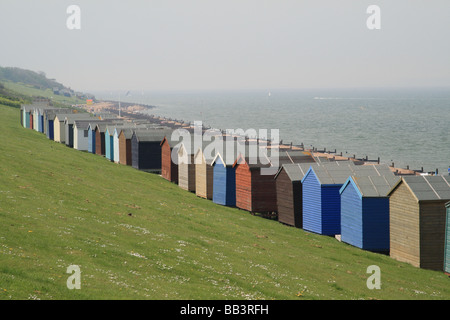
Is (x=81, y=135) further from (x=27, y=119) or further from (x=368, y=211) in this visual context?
(x=368, y=211)

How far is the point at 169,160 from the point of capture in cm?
5806

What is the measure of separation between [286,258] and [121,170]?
106ft

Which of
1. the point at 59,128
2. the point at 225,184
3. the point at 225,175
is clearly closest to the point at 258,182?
the point at 225,175

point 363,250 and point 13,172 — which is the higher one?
point 13,172

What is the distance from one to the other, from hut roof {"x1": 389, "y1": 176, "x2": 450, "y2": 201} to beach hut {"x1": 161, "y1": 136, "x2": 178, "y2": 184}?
28300 mm

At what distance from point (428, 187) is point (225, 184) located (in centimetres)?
1873

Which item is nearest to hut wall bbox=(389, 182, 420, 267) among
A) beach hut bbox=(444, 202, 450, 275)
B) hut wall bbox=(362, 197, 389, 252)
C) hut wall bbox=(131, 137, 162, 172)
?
hut wall bbox=(362, 197, 389, 252)

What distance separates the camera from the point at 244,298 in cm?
2202

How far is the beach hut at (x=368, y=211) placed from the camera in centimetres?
3409

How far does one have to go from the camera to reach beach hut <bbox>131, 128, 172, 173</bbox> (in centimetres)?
6356

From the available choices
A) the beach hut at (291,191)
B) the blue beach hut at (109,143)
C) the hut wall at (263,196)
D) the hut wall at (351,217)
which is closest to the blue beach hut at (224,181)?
the hut wall at (263,196)

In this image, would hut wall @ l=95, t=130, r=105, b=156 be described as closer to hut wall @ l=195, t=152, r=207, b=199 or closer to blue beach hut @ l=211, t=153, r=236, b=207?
hut wall @ l=195, t=152, r=207, b=199

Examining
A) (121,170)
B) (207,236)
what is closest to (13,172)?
(207,236)

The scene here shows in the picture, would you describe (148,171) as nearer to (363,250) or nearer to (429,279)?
(363,250)
